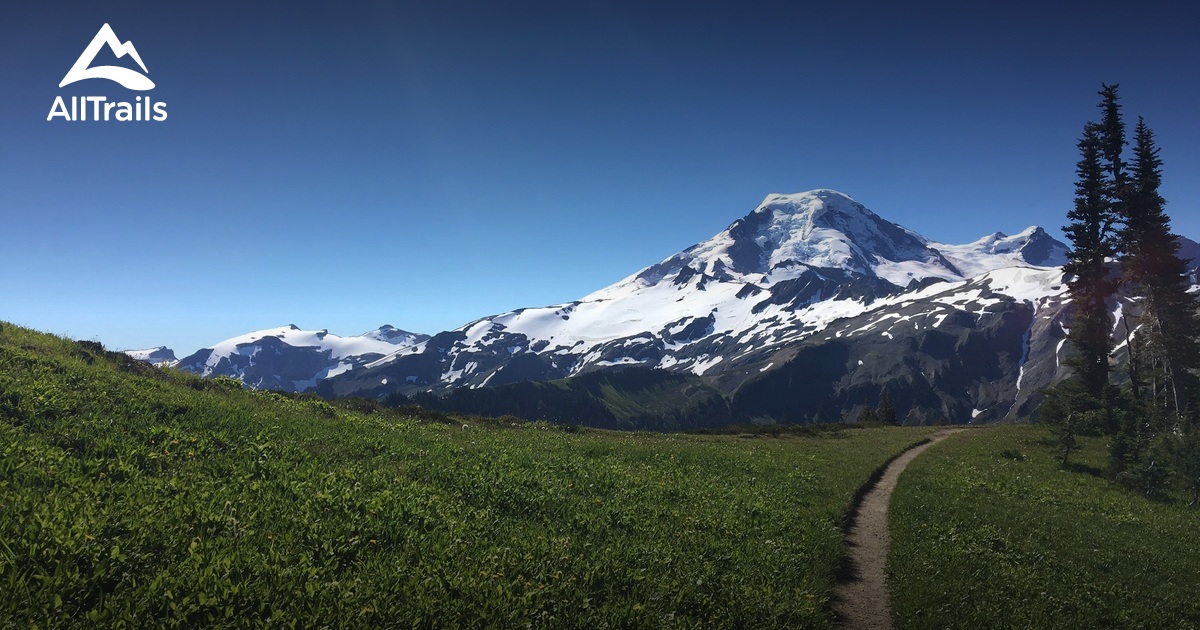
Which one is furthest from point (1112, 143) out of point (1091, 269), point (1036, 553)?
point (1036, 553)

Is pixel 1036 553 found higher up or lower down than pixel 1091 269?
lower down

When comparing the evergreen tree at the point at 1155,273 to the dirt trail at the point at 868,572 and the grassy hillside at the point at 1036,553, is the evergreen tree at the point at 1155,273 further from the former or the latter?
the dirt trail at the point at 868,572

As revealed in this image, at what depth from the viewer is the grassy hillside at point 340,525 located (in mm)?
9156

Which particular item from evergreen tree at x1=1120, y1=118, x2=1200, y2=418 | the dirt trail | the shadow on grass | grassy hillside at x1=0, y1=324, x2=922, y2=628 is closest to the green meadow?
grassy hillside at x1=0, y1=324, x2=922, y2=628

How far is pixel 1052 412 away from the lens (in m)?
49.4

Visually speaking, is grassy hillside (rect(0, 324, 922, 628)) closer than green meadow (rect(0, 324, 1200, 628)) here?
Yes

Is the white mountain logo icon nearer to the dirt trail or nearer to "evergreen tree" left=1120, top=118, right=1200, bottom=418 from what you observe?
the dirt trail

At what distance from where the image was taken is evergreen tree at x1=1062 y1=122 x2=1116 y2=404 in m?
49.7

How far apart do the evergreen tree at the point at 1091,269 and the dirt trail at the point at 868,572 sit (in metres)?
38.3

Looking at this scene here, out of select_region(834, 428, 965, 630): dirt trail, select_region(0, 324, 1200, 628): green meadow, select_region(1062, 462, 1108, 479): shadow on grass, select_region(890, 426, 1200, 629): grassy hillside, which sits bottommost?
select_region(1062, 462, 1108, 479): shadow on grass

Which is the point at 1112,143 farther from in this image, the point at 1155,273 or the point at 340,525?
the point at 340,525

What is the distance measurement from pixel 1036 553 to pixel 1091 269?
45.7 metres

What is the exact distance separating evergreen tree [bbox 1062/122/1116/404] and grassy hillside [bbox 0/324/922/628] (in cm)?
4219

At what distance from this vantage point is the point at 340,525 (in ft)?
40.0
